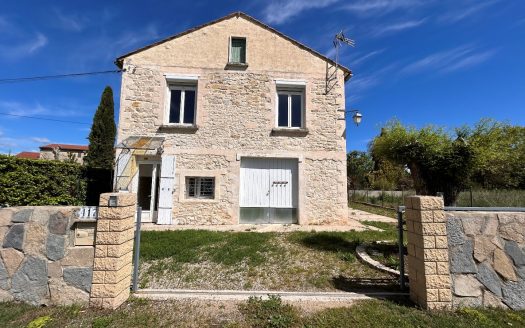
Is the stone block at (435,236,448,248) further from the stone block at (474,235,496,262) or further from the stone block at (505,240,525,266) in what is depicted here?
the stone block at (505,240,525,266)

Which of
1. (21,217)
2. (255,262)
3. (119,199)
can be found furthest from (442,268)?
(21,217)

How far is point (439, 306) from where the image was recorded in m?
3.38

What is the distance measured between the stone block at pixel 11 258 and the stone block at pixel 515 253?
6610mm

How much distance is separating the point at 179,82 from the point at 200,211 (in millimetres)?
4771

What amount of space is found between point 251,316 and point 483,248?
10.7 feet

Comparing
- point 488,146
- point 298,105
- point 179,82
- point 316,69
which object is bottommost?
point 488,146

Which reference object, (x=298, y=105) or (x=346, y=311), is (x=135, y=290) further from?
(x=298, y=105)

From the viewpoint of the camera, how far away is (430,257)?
3449mm

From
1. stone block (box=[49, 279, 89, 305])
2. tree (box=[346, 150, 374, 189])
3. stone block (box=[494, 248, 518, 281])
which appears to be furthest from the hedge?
tree (box=[346, 150, 374, 189])

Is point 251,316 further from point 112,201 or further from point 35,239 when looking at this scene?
point 35,239

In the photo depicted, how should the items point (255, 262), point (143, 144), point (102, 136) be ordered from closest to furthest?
1. point (255, 262)
2. point (143, 144)
3. point (102, 136)

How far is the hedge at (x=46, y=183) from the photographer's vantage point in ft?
22.5

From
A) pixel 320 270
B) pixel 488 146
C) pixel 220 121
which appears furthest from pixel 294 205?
pixel 488 146

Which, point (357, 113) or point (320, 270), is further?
point (357, 113)
